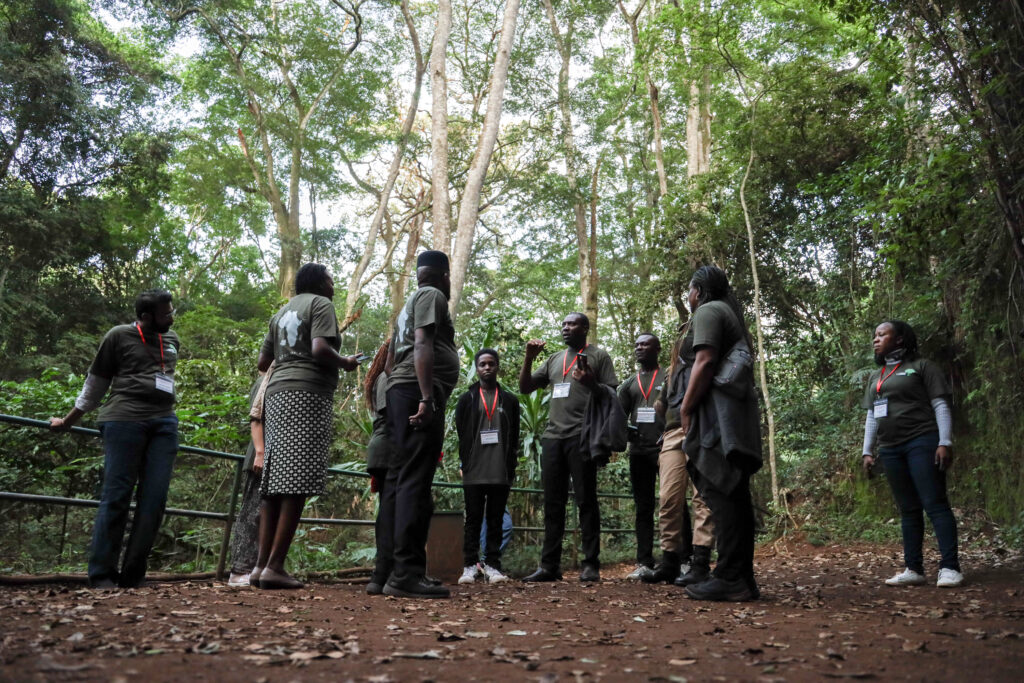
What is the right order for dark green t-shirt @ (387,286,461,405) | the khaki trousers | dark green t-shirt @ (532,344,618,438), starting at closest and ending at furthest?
dark green t-shirt @ (387,286,461,405) < the khaki trousers < dark green t-shirt @ (532,344,618,438)

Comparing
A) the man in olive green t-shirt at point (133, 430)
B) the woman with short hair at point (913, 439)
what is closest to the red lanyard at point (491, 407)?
the man in olive green t-shirt at point (133, 430)

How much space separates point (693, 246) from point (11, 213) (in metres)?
13.3

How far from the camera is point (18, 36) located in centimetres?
1590

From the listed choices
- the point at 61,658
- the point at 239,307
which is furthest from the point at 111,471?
the point at 239,307

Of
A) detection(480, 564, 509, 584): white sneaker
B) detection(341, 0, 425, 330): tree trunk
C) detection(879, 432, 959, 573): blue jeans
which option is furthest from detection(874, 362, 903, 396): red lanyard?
detection(341, 0, 425, 330): tree trunk

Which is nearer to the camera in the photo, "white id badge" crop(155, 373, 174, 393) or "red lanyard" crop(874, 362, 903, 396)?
"white id badge" crop(155, 373, 174, 393)

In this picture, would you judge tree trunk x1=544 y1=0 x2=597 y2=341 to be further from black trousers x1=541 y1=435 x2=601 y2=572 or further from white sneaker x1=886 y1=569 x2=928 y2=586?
white sneaker x1=886 y1=569 x2=928 y2=586

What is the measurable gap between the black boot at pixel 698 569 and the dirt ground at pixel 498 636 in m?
0.32

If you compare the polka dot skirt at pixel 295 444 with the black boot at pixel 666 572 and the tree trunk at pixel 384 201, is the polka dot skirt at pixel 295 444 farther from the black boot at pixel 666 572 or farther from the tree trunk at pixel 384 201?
the tree trunk at pixel 384 201

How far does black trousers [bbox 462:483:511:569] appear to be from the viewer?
5880 millimetres

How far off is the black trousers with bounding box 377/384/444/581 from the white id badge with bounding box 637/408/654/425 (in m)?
2.38

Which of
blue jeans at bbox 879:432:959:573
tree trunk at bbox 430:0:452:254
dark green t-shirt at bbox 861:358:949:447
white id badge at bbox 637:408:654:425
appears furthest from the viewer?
tree trunk at bbox 430:0:452:254

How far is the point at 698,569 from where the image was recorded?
5117 millimetres

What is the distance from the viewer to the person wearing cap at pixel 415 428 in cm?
426
